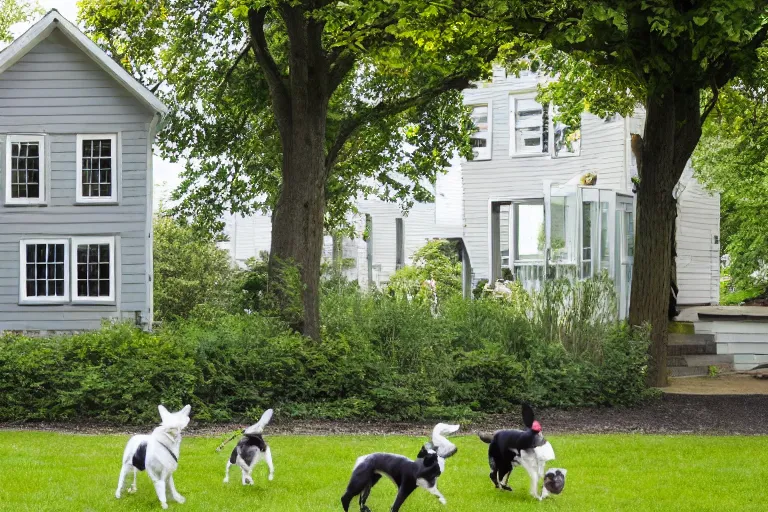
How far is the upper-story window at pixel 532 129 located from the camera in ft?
95.7

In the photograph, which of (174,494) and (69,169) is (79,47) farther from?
(174,494)

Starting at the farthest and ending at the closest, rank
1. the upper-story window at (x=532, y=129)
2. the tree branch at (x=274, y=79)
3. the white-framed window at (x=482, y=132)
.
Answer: the white-framed window at (x=482, y=132), the upper-story window at (x=532, y=129), the tree branch at (x=274, y=79)

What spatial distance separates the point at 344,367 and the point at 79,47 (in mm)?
12528

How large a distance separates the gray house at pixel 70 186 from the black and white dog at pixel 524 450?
52.0 ft

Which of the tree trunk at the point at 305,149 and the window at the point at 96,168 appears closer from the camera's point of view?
the tree trunk at the point at 305,149

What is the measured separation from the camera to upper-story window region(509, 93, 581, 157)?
2918 cm

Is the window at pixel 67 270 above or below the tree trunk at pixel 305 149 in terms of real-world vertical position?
below

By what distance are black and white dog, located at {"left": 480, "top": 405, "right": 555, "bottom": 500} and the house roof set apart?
52.9 feet

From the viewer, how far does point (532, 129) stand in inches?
1178

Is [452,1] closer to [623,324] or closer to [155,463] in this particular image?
[623,324]

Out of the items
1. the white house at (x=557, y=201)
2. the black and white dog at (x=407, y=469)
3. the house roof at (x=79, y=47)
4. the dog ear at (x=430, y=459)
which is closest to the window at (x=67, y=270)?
the house roof at (x=79, y=47)

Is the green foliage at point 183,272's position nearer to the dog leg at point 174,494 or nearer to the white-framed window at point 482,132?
the white-framed window at point 482,132

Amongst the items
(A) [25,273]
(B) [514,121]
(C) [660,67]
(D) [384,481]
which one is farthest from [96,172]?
(D) [384,481]

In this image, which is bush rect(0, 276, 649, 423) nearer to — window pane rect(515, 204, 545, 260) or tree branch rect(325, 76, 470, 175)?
tree branch rect(325, 76, 470, 175)
